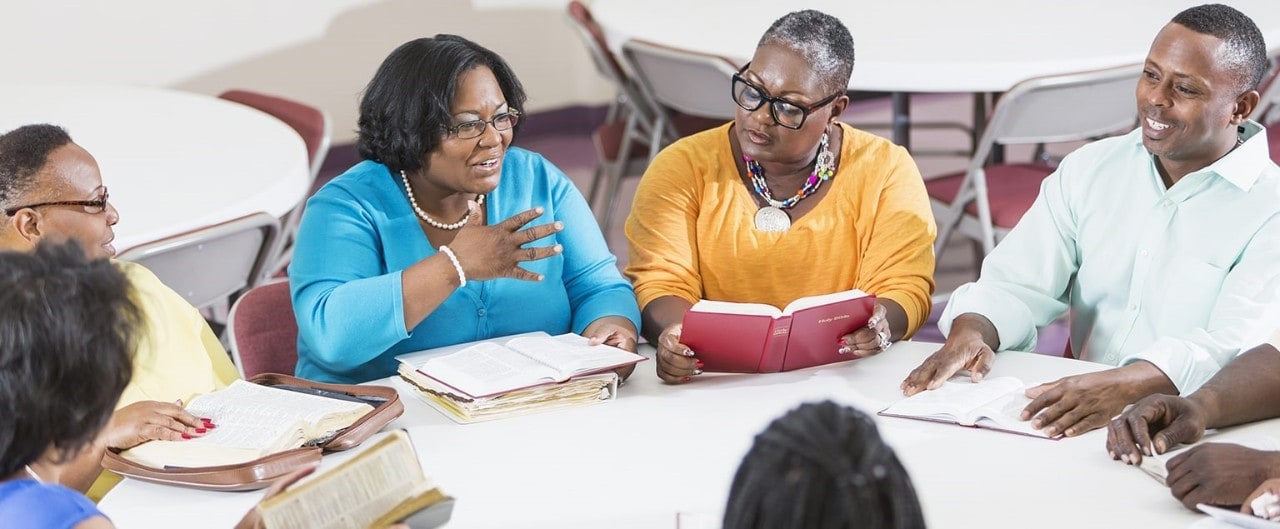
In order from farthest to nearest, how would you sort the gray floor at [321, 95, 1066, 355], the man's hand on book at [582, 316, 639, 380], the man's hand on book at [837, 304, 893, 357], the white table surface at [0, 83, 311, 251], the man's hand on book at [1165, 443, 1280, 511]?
the gray floor at [321, 95, 1066, 355], the white table surface at [0, 83, 311, 251], the man's hand on book at [582, 316, 639, 380], the man's hand on book at [837, 304, 893, 357], the man's hand on book at [1165, 443, 1280, 511]

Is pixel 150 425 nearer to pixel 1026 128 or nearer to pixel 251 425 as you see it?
pixel 251 425

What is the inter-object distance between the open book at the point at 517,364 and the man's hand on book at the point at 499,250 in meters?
0.12

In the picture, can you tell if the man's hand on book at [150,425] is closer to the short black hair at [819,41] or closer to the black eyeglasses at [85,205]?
the black eyeglasses at [85,205]

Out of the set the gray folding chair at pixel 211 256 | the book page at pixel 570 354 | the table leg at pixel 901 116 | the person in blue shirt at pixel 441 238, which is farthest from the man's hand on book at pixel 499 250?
the table leg at pixel 901 116

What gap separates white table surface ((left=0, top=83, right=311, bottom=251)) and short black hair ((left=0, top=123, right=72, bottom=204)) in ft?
2.03

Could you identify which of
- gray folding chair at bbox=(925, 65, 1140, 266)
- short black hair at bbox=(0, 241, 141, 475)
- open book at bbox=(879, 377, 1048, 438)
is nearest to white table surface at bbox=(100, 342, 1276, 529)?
open book at bbox=(879, 377, 1048, 438)

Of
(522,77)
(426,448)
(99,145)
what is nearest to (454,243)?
(426,448)

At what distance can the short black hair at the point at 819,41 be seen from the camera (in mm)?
2531

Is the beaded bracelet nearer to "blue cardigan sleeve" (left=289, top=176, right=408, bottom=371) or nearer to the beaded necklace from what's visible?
"blue cardigan sleeve" (left=289, top=176, right=408, bottom=371)

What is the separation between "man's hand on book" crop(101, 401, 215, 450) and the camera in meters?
1.92

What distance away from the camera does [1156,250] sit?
2.36 meters

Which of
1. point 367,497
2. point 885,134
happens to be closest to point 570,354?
point 367,497

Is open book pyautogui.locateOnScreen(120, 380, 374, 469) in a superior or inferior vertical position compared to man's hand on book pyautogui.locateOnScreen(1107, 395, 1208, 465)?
superior

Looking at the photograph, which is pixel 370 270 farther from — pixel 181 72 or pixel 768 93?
pixel 181 72
